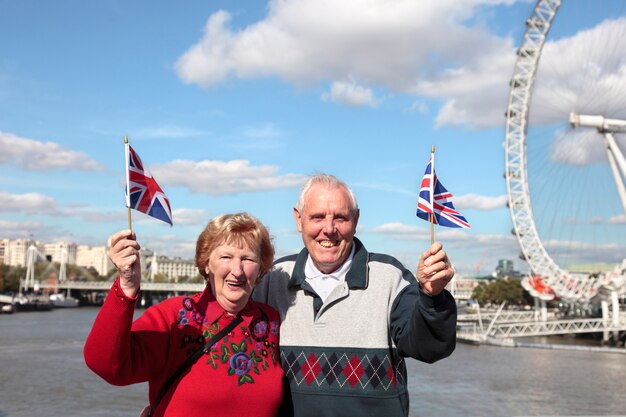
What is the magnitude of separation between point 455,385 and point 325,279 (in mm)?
23401

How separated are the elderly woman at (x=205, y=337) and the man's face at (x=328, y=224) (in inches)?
9.6

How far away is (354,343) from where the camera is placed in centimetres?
317

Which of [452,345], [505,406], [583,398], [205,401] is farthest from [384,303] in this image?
[583,398]

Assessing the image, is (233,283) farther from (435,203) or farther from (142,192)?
(435,203)

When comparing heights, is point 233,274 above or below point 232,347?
above

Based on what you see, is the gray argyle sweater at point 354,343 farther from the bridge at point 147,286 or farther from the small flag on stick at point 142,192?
the bridge at point 147,286

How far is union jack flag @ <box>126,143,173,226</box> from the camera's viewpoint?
3.07 meters

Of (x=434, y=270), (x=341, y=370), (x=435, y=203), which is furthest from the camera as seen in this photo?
(x=435, y=203)

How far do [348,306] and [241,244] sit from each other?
0.57m

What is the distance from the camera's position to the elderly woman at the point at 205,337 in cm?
262

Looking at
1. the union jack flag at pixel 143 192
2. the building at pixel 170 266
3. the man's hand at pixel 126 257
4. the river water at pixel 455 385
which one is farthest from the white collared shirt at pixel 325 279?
the building at pixel 170 266

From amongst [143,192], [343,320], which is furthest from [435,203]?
[143,192]

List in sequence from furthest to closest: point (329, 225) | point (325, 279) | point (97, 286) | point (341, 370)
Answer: point (97, 286) < point (325, 279) < point (329, 225) < point (341, 370)

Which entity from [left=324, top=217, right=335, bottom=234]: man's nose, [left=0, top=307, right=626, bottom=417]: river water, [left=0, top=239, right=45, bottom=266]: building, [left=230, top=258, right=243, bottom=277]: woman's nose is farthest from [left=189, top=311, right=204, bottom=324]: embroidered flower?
[left=0, top=239, right=45, bottom=266]: building
